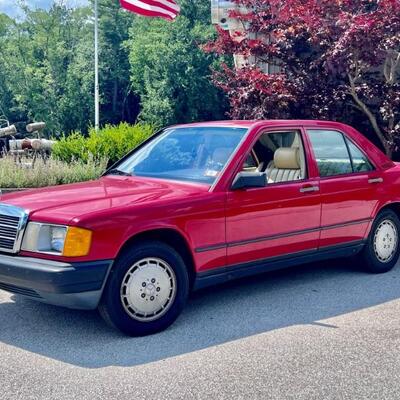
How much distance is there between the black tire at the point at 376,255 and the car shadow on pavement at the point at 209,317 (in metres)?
0.10

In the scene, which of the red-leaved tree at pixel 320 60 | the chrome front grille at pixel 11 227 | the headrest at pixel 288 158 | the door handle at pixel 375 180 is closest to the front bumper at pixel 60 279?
the chrome front grille at pixel 11 227

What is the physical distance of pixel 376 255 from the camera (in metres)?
6.26

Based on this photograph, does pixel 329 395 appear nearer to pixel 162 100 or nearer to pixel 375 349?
pixel 375 349

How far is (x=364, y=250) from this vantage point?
6.18m

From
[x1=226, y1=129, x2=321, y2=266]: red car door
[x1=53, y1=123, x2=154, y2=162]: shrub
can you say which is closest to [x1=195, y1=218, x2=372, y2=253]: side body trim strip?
[x1=226, y1=129, x2=321, y2=266]: red car door

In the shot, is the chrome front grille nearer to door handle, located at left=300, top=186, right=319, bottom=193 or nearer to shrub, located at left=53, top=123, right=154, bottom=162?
door handle, located at left=300, top=186, right=319, bottom=193

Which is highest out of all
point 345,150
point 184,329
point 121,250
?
point 345,150

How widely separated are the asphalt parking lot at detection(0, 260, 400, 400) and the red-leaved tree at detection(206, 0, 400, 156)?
4.43 m

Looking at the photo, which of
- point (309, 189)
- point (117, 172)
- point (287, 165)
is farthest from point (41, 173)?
point (309, 189)

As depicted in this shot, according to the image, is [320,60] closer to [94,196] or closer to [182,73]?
[94,196]

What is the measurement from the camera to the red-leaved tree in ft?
28.5

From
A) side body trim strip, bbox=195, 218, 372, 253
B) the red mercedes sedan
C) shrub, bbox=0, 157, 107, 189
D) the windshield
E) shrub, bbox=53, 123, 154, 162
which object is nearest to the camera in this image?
the red mercedes sedan

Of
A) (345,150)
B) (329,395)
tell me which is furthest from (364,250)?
(329,395)

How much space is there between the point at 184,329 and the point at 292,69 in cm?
642
